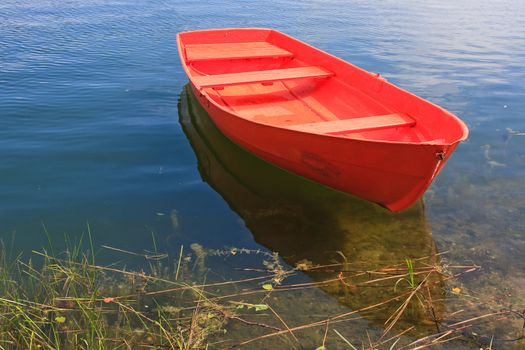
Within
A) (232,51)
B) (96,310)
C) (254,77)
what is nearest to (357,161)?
(96,310)

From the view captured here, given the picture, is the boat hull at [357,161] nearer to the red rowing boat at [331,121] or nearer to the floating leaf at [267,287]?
the red rowing boat at [331,121]

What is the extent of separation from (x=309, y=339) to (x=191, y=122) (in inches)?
207

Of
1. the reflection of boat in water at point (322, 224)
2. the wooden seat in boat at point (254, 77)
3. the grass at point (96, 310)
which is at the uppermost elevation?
the wooden seat in boat at point (254, 77)

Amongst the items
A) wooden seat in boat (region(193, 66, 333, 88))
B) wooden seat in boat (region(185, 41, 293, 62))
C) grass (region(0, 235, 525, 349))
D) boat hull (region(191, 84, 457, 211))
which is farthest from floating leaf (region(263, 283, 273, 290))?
wooden seat in boat (region(185, 41, 293, 62))

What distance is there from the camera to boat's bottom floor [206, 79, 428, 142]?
5.29 metres

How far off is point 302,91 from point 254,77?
1.07 meters

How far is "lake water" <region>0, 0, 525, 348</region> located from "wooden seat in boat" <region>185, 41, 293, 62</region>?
0.92m

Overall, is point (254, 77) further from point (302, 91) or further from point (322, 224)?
point (322, 224)

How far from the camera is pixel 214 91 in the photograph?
305 inches

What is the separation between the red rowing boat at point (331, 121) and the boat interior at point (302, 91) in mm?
15

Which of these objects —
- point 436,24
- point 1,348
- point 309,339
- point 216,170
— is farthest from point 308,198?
point 436,24

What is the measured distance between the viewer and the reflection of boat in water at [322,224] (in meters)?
4.42

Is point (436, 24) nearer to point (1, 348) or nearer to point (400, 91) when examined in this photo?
point (400, 91)

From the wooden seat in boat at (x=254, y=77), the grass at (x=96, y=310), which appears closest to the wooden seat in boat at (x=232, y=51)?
the wooden seat in boat at (x=254, y=77)
